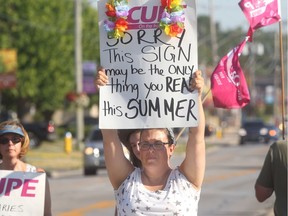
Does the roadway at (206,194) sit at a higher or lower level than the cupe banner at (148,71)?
lower

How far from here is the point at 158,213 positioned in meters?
6.37

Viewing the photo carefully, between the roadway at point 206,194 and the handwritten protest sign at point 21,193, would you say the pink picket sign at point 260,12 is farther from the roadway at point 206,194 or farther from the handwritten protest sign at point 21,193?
the roadway at point 206,194

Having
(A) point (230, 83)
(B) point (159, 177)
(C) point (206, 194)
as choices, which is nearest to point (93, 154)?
(C) point (206, 194)

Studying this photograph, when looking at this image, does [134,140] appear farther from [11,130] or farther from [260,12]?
[260,12]

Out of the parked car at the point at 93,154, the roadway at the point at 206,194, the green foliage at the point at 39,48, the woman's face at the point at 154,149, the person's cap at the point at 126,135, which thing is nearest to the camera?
the woman's face at the point at 154,149

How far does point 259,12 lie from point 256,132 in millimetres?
55448

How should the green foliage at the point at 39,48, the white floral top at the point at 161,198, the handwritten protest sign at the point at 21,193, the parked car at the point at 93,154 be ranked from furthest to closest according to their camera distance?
the green foliage at the point at 39,48 → the parked car at the point at 93,154 → the handwritten protest sign at the point at 21,193 → the white floral top at the point at 161,198

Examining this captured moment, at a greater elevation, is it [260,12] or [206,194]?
[260,12]

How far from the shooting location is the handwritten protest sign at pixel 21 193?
738 cm

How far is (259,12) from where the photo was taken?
26.6 feet

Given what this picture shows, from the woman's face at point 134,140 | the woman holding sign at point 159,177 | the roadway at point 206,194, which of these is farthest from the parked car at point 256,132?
the woman holding sign at point 159,177

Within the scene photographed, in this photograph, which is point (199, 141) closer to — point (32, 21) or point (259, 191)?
point (259, 191)

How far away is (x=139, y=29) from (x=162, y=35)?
Result: 16 centimetres

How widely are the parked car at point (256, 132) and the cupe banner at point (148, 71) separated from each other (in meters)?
55.0
